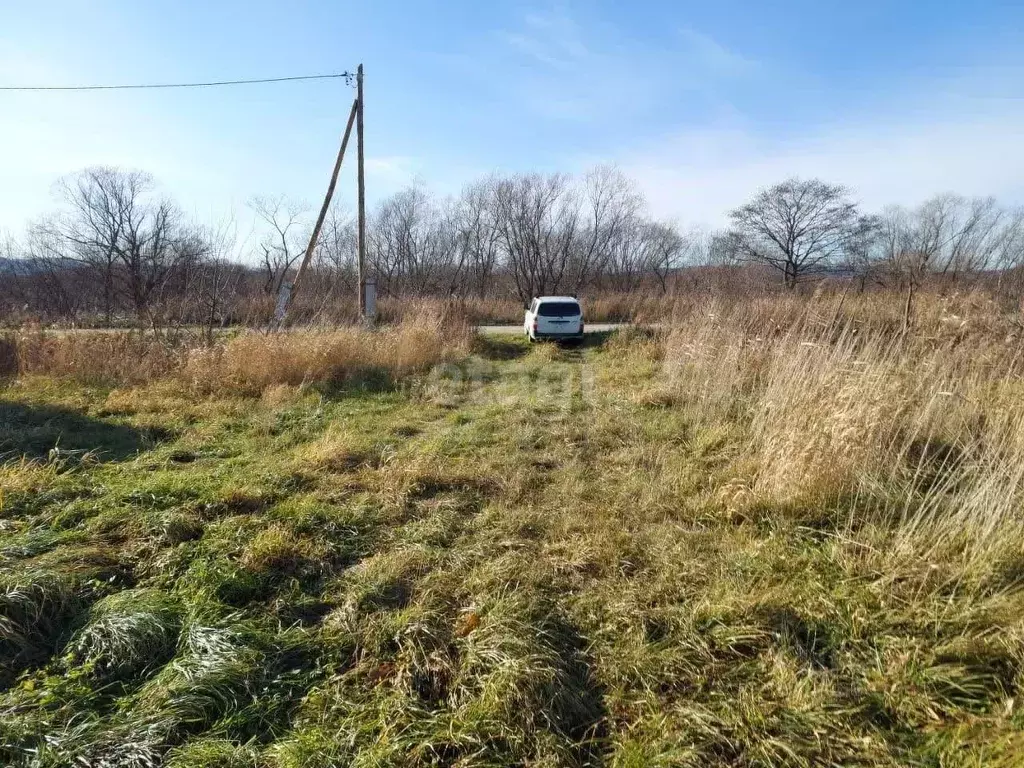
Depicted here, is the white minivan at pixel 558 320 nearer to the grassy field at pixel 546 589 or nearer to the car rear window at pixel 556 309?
the car rear window at pixel 556 309

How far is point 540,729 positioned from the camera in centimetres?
202

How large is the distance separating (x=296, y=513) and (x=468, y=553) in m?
1.46

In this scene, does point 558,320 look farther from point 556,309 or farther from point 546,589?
point 546,589

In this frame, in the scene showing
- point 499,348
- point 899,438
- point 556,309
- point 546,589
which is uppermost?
point 556,309

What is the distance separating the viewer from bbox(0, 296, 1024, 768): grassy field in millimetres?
2016

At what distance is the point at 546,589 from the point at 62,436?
592cm

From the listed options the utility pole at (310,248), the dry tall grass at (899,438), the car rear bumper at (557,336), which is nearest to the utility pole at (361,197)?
the utility pole at (310,248)

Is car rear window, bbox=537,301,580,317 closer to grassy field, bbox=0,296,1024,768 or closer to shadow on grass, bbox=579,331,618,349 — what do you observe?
shadow on grass, bbox=579,331,618,349

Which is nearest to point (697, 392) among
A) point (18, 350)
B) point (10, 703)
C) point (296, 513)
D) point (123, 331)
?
point (296, 513)

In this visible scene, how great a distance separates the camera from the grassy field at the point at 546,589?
202 centimetres

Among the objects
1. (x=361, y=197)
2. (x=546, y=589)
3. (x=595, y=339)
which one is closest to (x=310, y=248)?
(x=361, y=197)

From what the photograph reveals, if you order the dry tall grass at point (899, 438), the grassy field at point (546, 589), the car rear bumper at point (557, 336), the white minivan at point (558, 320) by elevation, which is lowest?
the grassy field at point (546, 589)

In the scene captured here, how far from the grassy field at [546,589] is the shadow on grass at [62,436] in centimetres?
7

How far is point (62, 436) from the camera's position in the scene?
565cm
